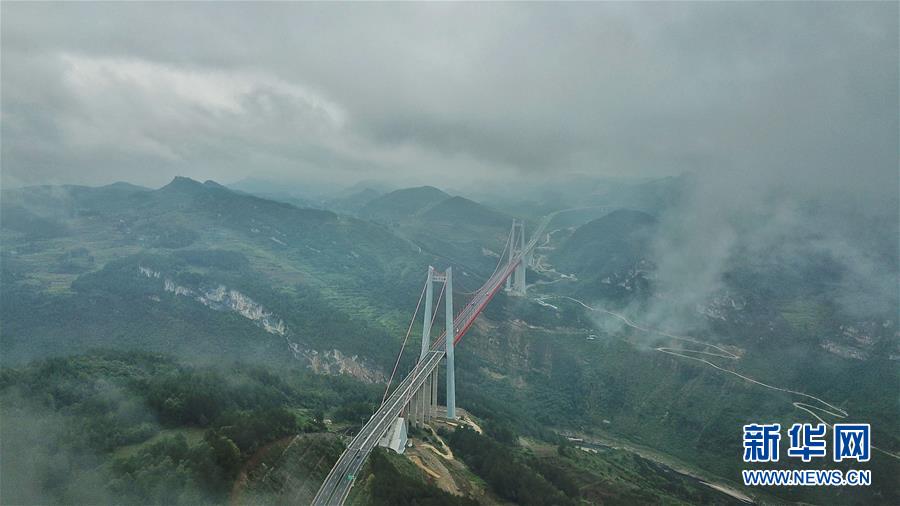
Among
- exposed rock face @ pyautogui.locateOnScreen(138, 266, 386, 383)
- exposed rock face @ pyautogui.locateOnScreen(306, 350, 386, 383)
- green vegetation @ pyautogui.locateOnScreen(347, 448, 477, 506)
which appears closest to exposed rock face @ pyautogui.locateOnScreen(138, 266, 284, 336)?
exposed rock face @ pyautogui.locateOnScreen(138, 266, 386, 383)

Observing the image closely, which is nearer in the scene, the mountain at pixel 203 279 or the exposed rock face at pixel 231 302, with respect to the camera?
the mountain at pixel 203 279

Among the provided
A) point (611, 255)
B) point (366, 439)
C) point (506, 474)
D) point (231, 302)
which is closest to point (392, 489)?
point (366, 439)

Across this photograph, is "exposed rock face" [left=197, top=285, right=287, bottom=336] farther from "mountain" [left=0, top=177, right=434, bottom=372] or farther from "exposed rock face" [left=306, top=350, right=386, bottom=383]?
"exposed rock face" [left=306, top=350, right=386, bottom=383]

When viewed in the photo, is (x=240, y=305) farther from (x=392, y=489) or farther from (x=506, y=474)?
(x=392, y=489)

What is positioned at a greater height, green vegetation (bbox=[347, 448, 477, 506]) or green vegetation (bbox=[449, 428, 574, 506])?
green vegetation (bbox=[347, 448, 477, 506])

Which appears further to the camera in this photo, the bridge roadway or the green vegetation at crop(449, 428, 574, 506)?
the green vegetation at crop(449, 428, 574, 506)

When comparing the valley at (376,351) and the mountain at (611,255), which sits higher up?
the mountain at (611,255)

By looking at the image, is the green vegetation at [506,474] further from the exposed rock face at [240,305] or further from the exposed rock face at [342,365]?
the exposed rock face at [240,305]

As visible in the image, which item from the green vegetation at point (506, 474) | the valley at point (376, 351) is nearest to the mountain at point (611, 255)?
the valley at point (376, 351)
